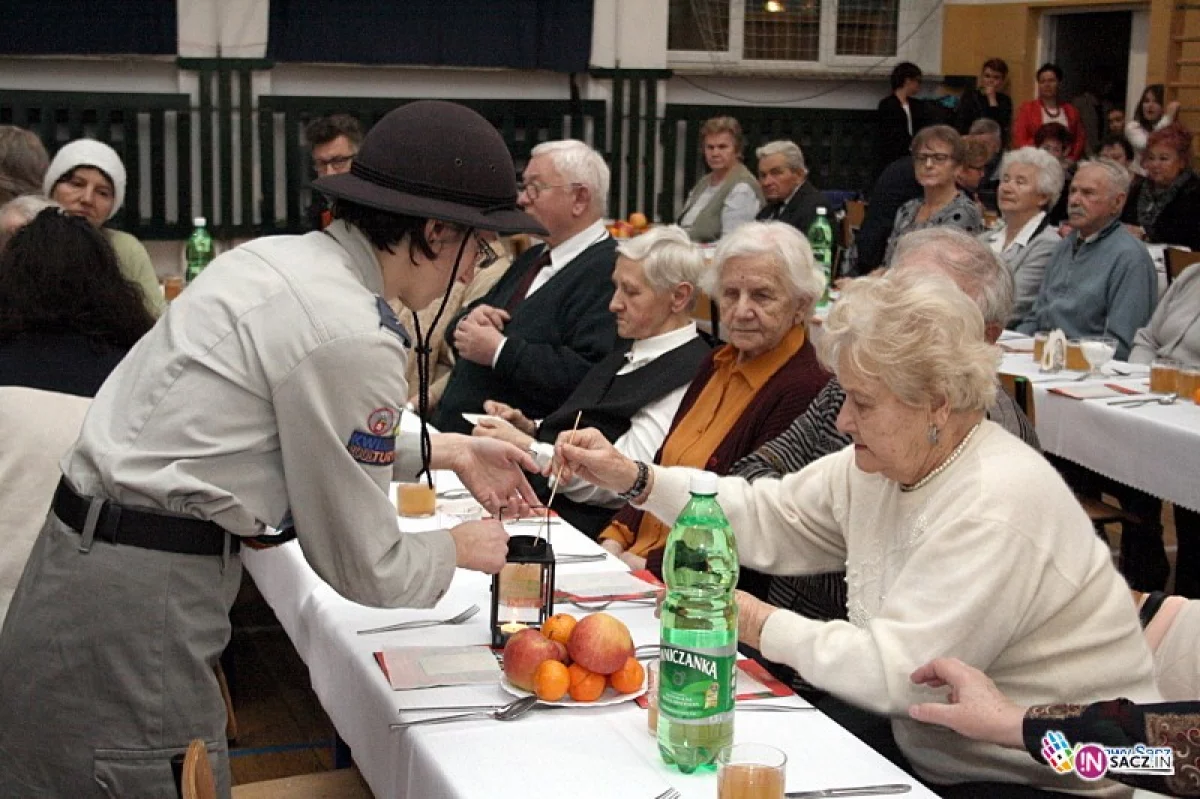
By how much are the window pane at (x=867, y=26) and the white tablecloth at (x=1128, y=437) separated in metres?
8.13

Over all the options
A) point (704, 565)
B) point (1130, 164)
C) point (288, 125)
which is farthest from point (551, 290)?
point (1130, 164)

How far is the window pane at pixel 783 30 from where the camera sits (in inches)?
489

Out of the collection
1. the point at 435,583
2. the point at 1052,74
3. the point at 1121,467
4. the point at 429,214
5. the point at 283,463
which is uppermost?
the point at 1052,74

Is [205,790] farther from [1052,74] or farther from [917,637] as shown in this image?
[1052,74]

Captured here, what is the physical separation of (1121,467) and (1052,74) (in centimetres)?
834

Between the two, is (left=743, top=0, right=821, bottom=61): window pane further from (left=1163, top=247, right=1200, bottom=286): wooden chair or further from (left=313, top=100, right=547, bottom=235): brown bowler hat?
(left=313, top=100, right=547, bottom=235): brown bowler hat

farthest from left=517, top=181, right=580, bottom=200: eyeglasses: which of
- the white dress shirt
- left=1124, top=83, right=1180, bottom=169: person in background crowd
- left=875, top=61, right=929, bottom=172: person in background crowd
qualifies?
left=875, top=61, right=929, bottom=172: person in background crowd

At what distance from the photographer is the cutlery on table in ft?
6.21

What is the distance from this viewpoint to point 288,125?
34.0ft

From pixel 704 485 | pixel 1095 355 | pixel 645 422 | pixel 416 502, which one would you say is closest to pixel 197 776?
pixel 704 485

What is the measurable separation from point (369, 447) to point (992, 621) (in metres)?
0.93

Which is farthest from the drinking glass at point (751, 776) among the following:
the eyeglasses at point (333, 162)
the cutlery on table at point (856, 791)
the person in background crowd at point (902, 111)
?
the person in background crowd at point (902, 111)

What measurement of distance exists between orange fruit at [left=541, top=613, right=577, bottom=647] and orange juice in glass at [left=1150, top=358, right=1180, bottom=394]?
10.3 feet

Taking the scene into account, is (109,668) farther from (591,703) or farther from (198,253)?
(198,253)
